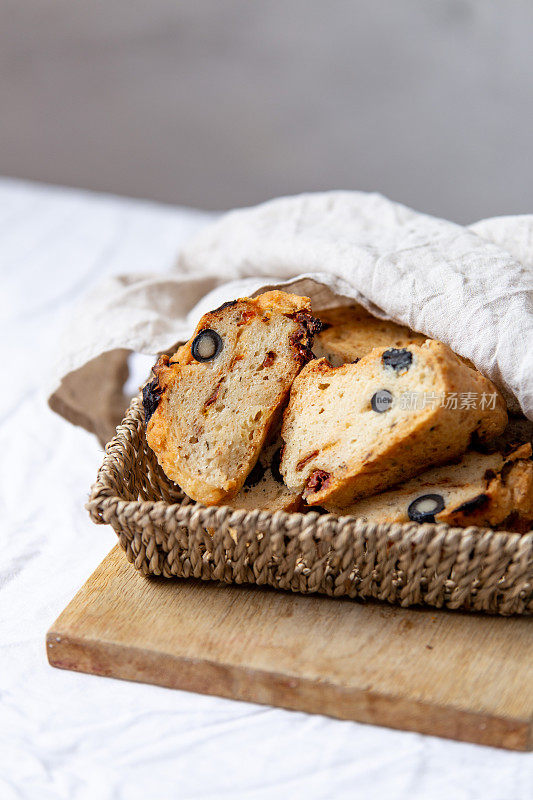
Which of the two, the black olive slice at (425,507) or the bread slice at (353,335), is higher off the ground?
the bread slice at (353,335)

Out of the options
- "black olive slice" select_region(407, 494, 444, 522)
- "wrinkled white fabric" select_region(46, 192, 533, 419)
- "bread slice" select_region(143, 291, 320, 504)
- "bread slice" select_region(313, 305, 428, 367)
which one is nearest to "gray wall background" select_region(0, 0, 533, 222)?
"wrinkled white fabric" select_region(46, 192, 533, 419)

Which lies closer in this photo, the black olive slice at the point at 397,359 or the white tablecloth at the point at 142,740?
the white tablecloth at the point at 142,740

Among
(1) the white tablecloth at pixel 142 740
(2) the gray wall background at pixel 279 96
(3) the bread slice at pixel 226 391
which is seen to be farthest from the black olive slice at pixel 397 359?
(2) the gray wall background at pixel 279 96

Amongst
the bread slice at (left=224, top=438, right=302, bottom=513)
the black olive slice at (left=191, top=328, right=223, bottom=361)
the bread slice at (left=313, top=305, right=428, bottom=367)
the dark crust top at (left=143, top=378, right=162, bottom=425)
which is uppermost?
the black olive slice at (left=191, top=328, right=223, bottom=361)

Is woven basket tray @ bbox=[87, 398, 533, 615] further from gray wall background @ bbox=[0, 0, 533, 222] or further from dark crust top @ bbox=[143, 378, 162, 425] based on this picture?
gray wall background @ bbox=[0, 0, 533, 222]

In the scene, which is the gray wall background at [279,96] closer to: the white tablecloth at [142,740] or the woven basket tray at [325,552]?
the white tablecloth at [142,740]

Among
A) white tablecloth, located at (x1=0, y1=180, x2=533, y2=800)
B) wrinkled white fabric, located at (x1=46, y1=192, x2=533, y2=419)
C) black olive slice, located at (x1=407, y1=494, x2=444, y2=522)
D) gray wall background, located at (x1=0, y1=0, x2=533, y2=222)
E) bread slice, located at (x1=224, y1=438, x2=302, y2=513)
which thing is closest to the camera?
white tablecloth, located at (x1=0, y1=180, x2=533, y2=800)
